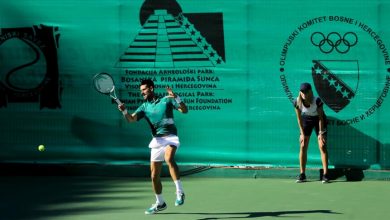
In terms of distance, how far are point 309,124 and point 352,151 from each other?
970 mm

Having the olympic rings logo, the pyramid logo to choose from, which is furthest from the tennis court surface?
the olympic rings logo

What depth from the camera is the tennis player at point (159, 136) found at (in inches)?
304

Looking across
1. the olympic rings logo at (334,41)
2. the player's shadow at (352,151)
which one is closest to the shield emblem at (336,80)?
the olympic rings logo at (334,41)

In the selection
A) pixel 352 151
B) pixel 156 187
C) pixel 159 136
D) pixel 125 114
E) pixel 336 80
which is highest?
pixel 336 80

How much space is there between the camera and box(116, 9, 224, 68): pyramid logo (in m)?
10.9

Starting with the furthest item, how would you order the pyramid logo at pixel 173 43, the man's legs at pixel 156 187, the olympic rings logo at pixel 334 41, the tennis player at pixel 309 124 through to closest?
1. the pyramid logo at pixel 173 43
2. the olympic rings logo at pixel 334 41
3. the tennis player at pixel 309 124
4. the man's legs at pixel 156 187

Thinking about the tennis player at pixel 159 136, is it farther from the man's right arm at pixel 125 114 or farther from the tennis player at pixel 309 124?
the tennis player at pixel 309 124

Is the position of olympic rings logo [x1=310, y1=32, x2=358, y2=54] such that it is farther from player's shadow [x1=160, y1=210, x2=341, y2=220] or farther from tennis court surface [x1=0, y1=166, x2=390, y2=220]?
player's shadow [x1=160, y1=210, x2=341, y2=220]

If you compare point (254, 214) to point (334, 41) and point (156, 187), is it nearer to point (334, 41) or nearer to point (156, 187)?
point (156, 187)

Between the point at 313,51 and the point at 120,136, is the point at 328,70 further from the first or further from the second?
the point at 120,136

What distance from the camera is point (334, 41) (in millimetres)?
10523

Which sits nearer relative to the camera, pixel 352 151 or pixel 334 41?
pixel 334 41

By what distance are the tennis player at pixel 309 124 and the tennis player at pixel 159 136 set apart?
313 centimetres

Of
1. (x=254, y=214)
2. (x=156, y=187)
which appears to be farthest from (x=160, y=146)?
(x=254, y=214)
